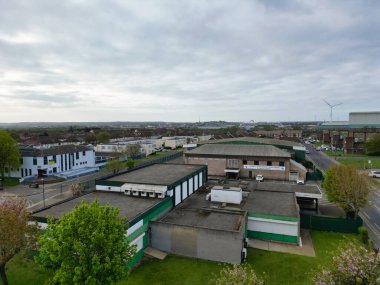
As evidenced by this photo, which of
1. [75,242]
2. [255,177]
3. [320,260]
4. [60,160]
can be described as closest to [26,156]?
[60,160]

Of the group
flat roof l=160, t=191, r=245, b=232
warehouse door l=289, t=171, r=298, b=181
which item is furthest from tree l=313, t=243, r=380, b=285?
warehouse door l=289, t=171, r=298, b=181

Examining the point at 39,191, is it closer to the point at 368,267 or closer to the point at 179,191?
the point at 179,191

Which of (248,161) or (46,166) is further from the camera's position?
(46,166)

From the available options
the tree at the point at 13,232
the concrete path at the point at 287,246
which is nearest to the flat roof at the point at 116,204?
the tree at the point at 13,232

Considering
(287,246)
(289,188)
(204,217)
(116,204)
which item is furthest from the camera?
(289,188)

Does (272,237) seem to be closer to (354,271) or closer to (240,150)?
(354,271)

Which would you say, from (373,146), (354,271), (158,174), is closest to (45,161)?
(158,174)
